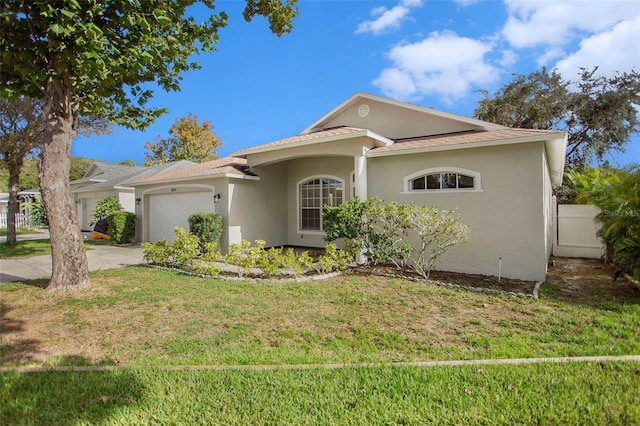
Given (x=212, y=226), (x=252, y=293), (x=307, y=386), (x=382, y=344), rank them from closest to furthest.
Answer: (x=307, y=386), (x=382, y=344), (x=252, y=293), (x=212, y=226)

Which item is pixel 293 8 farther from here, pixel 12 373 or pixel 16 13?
pixel 12 373

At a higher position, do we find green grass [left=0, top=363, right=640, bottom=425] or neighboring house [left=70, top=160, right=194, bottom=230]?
neighboring house [left=70, top=160, right=194, bottom=230]

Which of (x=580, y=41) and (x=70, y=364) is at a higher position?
(x=580, y=41)

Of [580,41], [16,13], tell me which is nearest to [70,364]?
[16,13]

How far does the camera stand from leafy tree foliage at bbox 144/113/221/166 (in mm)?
35156

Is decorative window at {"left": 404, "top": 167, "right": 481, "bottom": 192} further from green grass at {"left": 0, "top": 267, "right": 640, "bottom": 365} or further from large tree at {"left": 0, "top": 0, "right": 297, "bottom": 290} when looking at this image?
large tree at {"left": 0, "top": 0, "right": 297, "bottom": 290}

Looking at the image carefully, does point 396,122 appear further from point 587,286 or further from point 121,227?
point 121,227

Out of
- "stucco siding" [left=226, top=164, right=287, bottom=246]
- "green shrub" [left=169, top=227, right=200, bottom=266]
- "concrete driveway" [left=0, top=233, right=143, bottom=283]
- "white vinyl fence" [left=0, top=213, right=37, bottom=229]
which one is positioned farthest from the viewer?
"white vinyl fence" [left=0, top=213, right=37, bottom=229]

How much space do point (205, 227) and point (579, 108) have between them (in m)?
27.2

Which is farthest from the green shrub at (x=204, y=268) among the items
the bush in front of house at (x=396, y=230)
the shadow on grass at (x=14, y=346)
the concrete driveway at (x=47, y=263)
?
the shadow on grass at (x=14, y=346)

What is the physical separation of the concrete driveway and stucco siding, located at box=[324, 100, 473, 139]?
9548mm

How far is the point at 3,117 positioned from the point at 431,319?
18.3 meters

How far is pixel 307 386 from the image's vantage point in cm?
327

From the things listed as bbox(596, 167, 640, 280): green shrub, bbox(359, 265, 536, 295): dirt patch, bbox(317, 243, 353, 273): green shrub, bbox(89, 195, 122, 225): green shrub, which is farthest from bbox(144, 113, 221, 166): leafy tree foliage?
bbox(596, 167, 640, 280): green shrub
